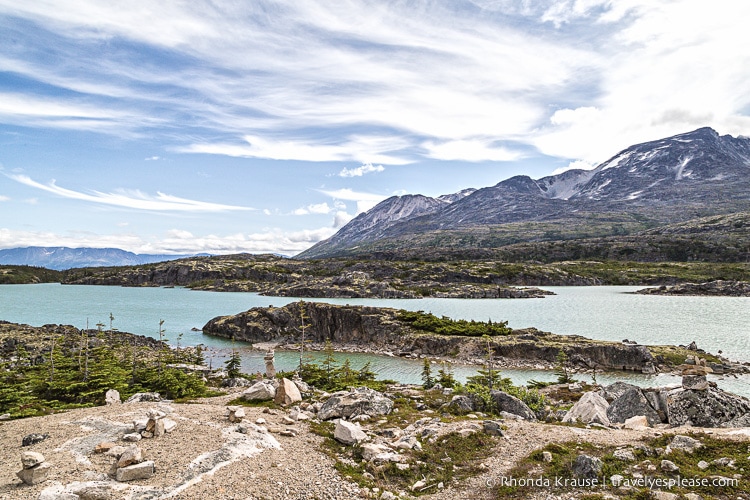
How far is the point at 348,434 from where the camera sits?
1859 cm

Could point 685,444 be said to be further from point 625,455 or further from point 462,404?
point 462,404

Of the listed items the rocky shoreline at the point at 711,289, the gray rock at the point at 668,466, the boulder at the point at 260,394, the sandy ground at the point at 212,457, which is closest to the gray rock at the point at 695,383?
the sandy ground at the point at 212,457

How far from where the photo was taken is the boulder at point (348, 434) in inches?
726

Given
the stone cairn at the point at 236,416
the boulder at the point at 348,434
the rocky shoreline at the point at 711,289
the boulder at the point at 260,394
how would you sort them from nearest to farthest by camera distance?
the boulder at the point at 348,434 < the stone cairn at the point at 236,416 < the boulder at the point at 260,394 < the rocky shoreline at the point at 711,289

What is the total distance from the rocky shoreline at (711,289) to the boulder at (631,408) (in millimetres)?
145833

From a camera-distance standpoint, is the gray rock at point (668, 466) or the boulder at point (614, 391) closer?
the gray rock at point (668, 466)

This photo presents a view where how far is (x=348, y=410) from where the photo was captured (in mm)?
23672

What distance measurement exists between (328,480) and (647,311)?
10947 cm

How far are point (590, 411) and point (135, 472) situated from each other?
23.4 meters

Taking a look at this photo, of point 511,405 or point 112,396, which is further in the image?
point 112,396

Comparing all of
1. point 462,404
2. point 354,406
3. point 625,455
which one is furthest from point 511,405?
point 625,455

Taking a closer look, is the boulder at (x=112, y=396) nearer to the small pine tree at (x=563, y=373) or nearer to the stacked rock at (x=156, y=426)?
the stacked rock at (x=156, y=426)

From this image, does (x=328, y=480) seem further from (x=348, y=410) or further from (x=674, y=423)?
(x=674, y=423)

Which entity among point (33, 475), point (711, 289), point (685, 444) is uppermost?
point (711, 289)
